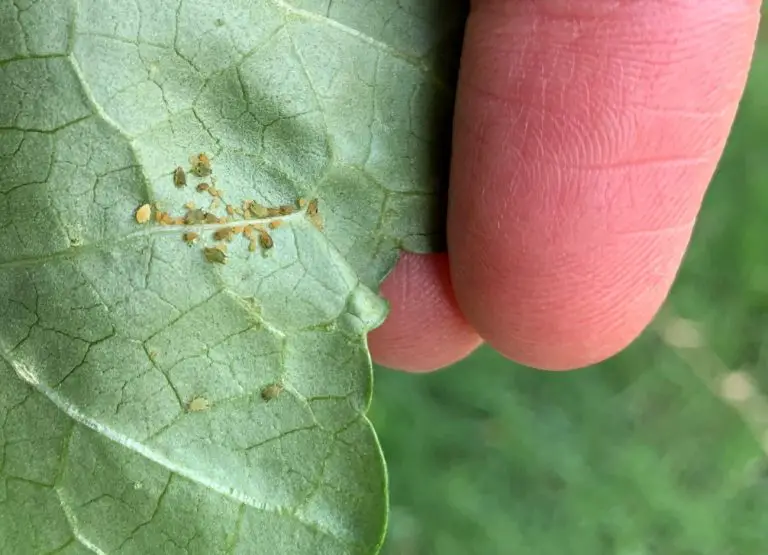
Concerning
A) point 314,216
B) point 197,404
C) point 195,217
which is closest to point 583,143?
point 314,216

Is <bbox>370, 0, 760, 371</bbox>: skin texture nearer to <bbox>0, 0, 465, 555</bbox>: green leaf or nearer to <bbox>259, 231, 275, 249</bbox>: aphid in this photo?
<bbox>0, 0, 465, 555</bbox>: green leaf

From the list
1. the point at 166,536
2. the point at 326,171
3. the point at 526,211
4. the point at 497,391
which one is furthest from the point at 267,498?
the point at 497,391

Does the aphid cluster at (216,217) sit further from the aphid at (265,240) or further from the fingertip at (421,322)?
the fingertip at (421,322)

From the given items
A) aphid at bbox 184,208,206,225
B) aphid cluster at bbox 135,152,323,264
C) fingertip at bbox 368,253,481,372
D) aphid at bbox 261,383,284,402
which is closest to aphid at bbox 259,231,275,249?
aphid cluster at bbox 135,152,323,264

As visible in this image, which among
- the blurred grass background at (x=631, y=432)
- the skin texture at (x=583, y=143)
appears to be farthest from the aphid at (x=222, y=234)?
the blurred grass background at (x=631, y=432)

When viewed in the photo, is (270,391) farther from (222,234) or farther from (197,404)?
(222,234)
